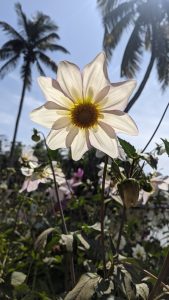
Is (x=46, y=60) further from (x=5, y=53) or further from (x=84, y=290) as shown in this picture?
(x=84, y=290)

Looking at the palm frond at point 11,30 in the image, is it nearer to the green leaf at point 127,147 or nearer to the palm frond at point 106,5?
the palm frond at point 106,5

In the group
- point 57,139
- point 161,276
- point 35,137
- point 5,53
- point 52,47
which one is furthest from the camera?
point 52,47

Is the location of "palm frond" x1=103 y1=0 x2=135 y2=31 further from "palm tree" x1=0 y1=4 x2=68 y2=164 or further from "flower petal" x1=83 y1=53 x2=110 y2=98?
"flower petal" x1=83 y1=53 x2=110 y2=98

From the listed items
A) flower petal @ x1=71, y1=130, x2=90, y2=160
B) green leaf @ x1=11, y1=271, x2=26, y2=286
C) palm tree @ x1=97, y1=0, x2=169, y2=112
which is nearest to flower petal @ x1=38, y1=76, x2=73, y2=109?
flower petal @ x1=71, y1=130, x2=90, y2=160

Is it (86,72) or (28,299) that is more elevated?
(86,72)

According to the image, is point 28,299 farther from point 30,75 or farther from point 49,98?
point 30,75

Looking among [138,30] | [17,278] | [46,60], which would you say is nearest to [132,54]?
[138,30]

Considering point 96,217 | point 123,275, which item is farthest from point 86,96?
point 96,217

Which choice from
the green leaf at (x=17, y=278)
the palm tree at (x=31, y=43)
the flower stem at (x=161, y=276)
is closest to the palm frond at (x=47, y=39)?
the palm tree at (x=31, y=43)
